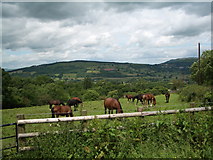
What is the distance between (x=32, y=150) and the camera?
6.20 meters

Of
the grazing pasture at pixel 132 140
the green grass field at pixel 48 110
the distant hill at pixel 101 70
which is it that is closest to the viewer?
the grazing pasture at pixel 132 140

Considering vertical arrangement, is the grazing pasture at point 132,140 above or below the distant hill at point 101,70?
below

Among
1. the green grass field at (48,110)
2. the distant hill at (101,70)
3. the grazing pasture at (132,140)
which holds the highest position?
the distant hill at (101,70)

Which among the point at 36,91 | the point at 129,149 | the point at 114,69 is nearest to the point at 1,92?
the point at 36,91

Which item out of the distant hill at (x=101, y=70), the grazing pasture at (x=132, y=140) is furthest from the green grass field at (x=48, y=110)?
the distant hill at (x=101, y=70)

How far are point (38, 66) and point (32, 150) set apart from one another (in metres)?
165

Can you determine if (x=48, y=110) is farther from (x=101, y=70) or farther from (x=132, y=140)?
(x=101, y=70)

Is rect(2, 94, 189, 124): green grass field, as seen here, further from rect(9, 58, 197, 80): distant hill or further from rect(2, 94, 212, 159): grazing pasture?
rect(9, 58, 197, 80): distant hill

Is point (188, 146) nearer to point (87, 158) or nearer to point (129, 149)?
point (129, 149)

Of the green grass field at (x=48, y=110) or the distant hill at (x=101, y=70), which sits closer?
the green grass field at (x=48, y=110)

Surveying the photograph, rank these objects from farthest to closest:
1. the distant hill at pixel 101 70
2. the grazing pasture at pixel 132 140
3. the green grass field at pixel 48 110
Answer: the distant hill at pixel 101 70 < the green grass field at pixel 48 110 < the grazing pasture at pixel 132 140

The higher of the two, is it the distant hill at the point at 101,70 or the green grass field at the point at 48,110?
the distant hill at the point at 101,70

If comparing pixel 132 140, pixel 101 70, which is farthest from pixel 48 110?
pixel 101 70

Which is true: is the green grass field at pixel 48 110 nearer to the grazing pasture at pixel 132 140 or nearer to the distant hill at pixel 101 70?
the grazing pasture at pixel 132 140
